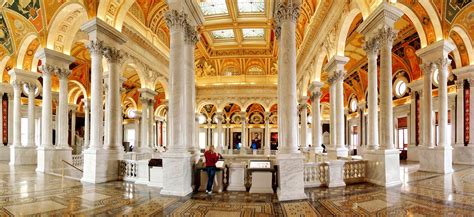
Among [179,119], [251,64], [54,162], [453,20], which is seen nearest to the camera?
[179,119]

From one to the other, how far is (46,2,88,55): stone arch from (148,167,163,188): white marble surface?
730 cm

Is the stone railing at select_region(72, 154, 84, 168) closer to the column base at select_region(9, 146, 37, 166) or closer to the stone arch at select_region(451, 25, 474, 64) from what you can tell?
the column base at select_region(9, 146, 37, 166)

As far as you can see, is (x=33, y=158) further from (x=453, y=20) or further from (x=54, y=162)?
(x=453, y=20)

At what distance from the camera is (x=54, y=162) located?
1212 centimetres

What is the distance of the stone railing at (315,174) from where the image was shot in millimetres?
7863

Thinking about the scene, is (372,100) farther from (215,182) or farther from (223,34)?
(223,34)

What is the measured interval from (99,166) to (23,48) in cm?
958

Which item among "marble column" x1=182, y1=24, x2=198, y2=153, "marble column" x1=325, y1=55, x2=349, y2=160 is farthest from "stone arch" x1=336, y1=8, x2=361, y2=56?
"marble column" x1=182, y1=24, x2=198, y2=153

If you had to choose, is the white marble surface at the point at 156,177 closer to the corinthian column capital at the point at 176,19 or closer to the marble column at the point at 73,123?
the corinthian column capital at the point at 176,19

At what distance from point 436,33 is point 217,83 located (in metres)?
17.3

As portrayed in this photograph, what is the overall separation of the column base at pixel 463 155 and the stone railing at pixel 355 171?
9091 mm

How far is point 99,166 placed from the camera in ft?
29.8

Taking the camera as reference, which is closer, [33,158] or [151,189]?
[151,189]

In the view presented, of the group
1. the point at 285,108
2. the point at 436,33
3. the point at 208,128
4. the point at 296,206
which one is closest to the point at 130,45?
the point at 285,108
